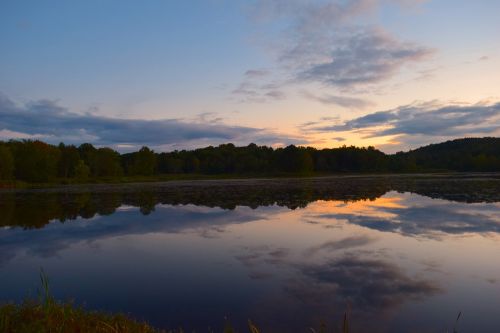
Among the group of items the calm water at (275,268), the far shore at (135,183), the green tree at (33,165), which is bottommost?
the calm water at (275,268)

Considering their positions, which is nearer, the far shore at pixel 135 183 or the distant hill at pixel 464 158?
the far shore at pixel 135 183

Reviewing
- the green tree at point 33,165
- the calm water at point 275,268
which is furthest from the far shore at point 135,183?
the calm water at point 275,268

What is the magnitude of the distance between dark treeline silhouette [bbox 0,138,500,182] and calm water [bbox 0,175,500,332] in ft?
238

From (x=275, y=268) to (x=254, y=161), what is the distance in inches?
5184

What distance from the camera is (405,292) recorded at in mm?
10008

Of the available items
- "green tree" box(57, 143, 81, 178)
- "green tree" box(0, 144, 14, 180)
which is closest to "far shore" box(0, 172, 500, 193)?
"green tree" box(0, 144, 14, 180)

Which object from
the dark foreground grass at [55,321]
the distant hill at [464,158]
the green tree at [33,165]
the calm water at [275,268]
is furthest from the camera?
the distant hill at [464,158]

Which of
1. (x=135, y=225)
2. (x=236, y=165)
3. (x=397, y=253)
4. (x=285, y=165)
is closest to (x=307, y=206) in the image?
(x=135, y=225)

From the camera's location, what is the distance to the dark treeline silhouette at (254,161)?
332ft

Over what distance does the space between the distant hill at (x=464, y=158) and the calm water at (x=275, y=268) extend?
13015 centimetres

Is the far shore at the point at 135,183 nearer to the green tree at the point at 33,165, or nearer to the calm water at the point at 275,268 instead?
the green tree at the point at 33,165

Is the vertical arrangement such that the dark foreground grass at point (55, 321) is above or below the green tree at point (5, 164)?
below

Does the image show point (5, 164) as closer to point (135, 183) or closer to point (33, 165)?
point (33, 165)

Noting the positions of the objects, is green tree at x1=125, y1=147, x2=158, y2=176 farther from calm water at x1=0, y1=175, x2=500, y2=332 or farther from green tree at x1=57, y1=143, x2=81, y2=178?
calm water at x1=0, y1=175, x2=500, y2=332
